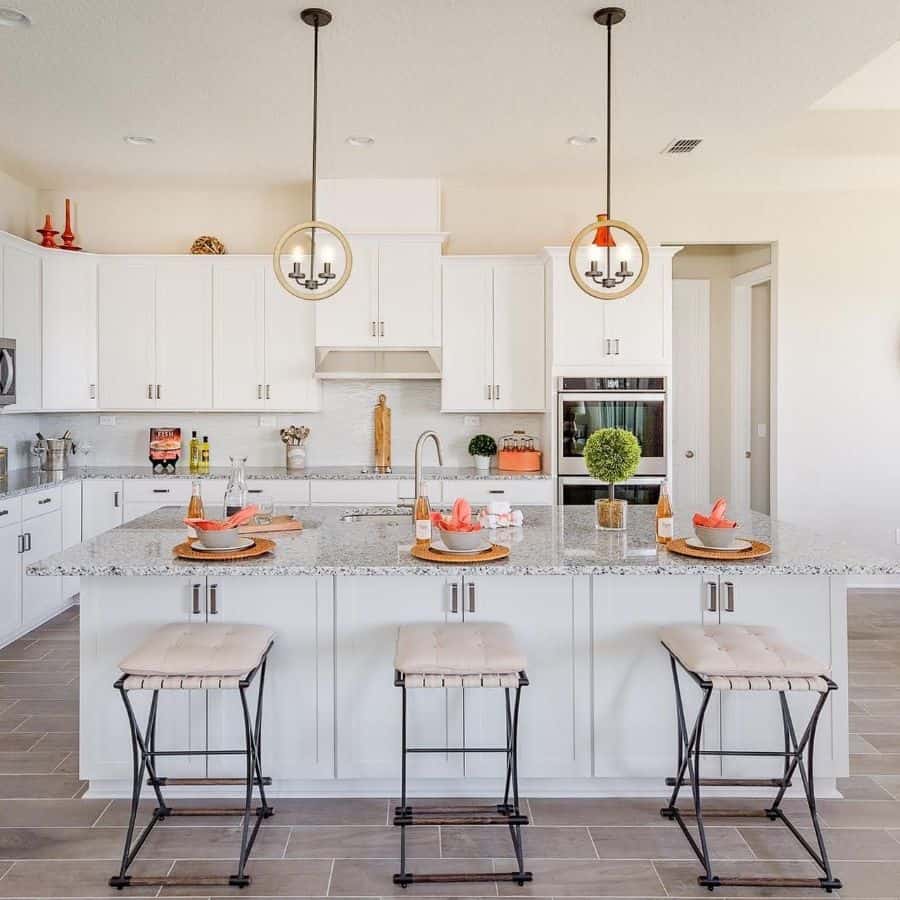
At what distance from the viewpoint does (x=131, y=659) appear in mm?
2381

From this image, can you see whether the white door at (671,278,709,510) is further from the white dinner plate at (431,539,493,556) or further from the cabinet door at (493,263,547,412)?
the white dinner plate at (431,539,493,556)

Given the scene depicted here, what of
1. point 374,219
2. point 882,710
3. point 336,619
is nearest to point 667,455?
point 882,710

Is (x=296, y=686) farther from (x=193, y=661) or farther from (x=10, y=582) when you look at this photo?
(x=10, y=582)

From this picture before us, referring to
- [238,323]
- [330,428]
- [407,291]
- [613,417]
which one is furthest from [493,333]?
[238,323]

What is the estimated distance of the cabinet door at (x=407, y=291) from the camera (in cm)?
540

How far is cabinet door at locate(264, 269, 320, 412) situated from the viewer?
18.2 feet

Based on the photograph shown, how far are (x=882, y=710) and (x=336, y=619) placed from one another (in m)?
2.48

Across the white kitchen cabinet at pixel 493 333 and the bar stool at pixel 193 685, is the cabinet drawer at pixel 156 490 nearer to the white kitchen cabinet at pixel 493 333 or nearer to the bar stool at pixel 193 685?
the white kitchen cabinet at pixel 493 333

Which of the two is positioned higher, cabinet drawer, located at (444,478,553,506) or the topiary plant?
the topiary plant

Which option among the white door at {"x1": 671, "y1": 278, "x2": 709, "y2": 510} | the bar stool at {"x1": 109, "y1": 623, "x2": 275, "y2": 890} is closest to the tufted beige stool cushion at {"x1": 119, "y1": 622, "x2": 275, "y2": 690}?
the bar stool at {"x1": 109, "y1": 623, "x2": 275, "y2": 890}

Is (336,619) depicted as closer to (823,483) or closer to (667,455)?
A: (667,455)

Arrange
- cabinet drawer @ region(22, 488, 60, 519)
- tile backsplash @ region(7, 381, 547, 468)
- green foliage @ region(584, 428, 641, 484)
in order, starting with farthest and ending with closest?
tile backsplash @ region(7, 381, 547, 468)
cabinet drawer @ region(22, 488, 60, 519)
green foliage @ region(584, 428, 641, 484)

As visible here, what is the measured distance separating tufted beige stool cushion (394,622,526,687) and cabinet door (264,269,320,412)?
3284 millimetres

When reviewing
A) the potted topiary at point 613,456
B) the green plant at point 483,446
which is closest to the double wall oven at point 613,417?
the green plant at point 483,446
